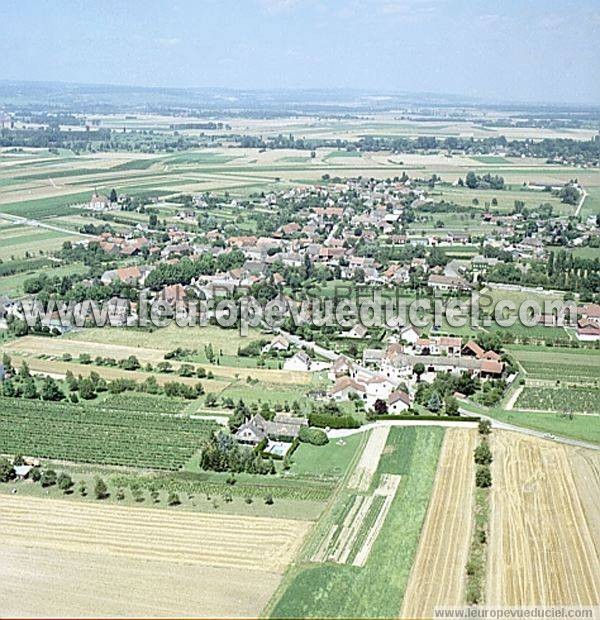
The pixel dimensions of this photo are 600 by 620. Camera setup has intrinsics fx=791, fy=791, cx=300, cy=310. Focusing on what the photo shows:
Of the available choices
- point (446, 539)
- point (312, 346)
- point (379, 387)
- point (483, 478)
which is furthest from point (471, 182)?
point (446, 539)

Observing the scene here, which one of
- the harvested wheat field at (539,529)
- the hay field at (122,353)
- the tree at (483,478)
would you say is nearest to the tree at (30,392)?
the hay field at (122,353)

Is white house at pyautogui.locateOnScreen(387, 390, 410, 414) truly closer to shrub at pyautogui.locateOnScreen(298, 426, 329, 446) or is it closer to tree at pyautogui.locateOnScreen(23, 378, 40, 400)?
shrub at pyautogui.locateOnScreen(298, 426, 329, 446)

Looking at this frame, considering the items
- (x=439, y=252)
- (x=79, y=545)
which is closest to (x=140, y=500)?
(x=79, y=545)

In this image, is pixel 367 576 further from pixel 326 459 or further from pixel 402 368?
pixel 402 368

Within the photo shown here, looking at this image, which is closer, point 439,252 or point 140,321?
point 140,321

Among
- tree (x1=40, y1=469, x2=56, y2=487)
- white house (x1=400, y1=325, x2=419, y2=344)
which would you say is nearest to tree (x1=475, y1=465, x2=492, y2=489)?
tree (x1=40, y1=469, x2=56, y2=487)

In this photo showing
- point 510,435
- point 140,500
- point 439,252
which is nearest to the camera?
point 140,500

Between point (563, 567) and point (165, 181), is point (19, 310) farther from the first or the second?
point (165, 181)
